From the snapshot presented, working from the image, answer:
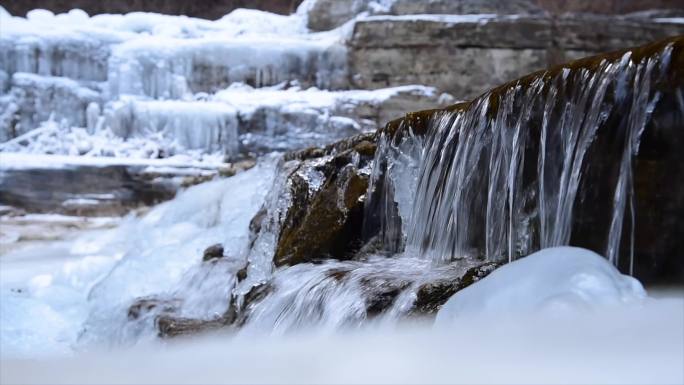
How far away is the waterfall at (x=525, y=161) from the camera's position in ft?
7.99

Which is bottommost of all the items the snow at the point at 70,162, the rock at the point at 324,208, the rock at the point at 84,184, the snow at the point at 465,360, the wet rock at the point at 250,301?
the rock at the point at 84,184

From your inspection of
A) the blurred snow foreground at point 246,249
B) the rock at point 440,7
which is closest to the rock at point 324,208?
the blurred snow foreground at point 246,249

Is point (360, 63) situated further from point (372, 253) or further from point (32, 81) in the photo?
point (372, 253)

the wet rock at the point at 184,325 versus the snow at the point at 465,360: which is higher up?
the snow at the point at 465,360

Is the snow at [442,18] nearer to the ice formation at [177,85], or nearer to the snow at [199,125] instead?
the ice formation at [177,85]

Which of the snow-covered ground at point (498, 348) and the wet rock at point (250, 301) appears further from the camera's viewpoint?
the wet rock at point (250, 301)

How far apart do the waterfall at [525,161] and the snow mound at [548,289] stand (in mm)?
501

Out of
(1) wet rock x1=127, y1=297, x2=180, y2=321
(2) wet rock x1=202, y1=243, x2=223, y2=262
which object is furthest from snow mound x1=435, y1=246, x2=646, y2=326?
(2) wet rock x1=202, y1=243, x2=223, y2=262

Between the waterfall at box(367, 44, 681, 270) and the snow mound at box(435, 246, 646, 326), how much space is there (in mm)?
501

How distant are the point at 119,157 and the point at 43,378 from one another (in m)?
8.81

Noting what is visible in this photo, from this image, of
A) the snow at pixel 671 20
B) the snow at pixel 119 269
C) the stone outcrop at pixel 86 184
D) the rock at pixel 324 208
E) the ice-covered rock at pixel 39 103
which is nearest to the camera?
the rock at pixel 324 208

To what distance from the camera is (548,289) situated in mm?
1848

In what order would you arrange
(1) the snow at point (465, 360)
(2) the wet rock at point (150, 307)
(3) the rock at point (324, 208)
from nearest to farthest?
(1) the snow at point (465, 360) → (3) the rock at point (324, 208) → (2) the wet rock at point (150, 307)

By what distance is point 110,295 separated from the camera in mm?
5613
